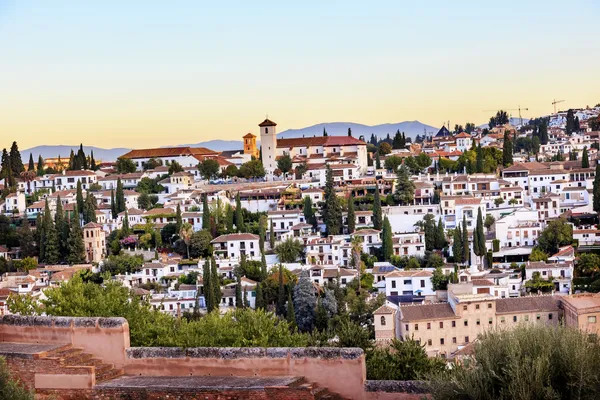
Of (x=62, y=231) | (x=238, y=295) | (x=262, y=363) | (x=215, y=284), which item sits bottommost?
(x=238, y=295)

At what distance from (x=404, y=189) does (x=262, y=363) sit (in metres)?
38.2

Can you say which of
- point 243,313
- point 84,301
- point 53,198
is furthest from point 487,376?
point 53,198

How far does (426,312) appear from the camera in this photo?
30906 mm

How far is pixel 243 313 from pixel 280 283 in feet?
71.6

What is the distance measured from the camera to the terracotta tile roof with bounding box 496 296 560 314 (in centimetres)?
3112

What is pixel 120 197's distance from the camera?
50.2 metres

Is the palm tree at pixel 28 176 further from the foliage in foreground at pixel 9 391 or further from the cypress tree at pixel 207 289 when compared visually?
the foliage in foreground at pixel 9 391

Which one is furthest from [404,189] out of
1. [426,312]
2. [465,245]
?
[426,312]

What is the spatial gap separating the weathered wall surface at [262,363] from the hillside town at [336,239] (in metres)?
18.4

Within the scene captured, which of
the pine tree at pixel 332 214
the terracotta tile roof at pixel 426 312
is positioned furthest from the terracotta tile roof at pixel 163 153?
the terracotta tile roof at pixel 426 312

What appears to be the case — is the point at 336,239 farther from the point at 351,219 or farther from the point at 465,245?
the point at 465,245

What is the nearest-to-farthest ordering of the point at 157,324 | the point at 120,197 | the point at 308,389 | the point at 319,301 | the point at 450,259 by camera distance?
the point at 308,389 → the point at 157,324 → the point at 319,301 → the point at 450,259 → the point at 120,197

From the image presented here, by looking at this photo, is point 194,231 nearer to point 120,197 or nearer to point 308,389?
point 120,197

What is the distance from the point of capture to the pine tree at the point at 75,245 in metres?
44.1
